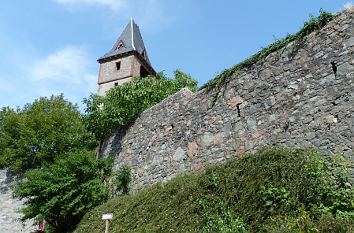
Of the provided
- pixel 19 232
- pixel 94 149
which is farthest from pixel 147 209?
pixel 19 232

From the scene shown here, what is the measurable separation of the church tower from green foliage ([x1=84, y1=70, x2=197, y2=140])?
1892 cm

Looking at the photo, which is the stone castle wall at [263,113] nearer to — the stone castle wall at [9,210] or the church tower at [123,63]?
the stone castle wall at [9,210]

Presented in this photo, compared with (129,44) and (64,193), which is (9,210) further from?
(129,44)

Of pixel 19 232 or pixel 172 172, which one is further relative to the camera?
pixel 19 232

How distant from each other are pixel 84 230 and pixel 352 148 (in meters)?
5.58

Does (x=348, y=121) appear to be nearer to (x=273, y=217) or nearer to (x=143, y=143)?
(x=273, y=217)

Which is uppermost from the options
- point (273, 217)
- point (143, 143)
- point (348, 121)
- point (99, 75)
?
point (99, 75)

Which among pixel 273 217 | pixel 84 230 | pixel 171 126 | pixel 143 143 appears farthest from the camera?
pixel 143 143

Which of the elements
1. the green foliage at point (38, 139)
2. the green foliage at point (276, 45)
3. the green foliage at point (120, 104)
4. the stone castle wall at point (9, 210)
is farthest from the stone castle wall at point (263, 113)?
the green foliage at point (38, 139)

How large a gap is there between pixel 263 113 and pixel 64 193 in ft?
16.5

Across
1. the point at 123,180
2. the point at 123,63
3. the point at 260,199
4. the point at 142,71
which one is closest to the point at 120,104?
the point at 123,180

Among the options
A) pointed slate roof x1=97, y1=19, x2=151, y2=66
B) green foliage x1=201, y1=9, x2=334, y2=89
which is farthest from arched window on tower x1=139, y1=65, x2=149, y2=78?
green foliage x1=201, y1=9, x2=334, y2=89

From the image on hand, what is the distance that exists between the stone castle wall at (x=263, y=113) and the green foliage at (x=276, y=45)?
108mm

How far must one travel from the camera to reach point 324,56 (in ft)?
23.9
